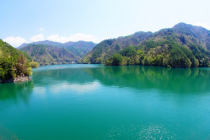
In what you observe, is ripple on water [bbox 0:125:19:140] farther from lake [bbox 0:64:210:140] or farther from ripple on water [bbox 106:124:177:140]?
ripple on water [bbox 106:124:177:140]

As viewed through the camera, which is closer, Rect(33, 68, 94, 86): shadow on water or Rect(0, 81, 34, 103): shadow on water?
Rect(0, 81, 34, 103): shadow on water

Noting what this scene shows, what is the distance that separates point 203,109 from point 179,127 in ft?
32.6

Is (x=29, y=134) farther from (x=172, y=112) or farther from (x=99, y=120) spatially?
(x=172, y=112)

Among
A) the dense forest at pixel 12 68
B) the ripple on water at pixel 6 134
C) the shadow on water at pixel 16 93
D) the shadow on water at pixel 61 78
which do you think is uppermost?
the dense forest at pixel 12 68

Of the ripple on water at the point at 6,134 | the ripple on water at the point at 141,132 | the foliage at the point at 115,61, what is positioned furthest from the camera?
the foliage at the point at 115,61

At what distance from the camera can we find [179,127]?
18.8 m

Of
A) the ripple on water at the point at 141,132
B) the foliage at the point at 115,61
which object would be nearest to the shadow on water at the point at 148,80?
the ripple on water at the point at 141,132

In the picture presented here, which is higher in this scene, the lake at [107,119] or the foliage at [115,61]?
the foliage at [115,61]

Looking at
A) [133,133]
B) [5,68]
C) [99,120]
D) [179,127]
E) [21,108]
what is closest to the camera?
[133,133]

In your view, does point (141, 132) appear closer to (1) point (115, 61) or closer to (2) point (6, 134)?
(2) point (6, 134)

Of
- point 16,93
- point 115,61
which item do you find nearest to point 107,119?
point 16,93

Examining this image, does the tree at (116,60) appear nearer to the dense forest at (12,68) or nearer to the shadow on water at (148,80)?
the shadow on water at (148,80)

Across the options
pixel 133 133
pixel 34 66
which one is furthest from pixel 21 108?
pixel 34 66

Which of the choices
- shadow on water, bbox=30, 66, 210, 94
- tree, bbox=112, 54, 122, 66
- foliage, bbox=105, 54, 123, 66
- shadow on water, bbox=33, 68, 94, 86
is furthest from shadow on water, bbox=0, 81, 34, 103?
tree, bbox=112, 54, 122, 66
